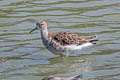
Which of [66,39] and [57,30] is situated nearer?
[66,39]

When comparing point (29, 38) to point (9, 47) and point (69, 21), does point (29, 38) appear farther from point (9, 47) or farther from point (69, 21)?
point (69, 21)

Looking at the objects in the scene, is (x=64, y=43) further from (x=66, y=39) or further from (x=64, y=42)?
(x=66, y=39)

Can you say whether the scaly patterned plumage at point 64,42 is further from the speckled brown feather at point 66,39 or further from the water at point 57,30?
the water at point 57,30

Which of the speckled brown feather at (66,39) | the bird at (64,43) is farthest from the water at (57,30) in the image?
the speckled brown feather at (66,39)

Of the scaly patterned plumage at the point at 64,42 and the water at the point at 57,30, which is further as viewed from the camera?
the scaly patterned plumage at the point at 64,42

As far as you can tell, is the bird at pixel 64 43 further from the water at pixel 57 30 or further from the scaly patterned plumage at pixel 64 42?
the water at pixel 57 30

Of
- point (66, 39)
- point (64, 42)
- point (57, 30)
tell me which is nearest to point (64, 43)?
point (64, 42)

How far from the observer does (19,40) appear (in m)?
16.3

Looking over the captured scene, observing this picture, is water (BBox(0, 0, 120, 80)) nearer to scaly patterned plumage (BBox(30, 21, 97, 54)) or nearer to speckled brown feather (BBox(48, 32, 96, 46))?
scaly patterned plumage (BBox(30, 21, 97, 54))

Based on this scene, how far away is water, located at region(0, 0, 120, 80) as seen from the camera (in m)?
13.2

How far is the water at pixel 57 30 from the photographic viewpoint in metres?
13.2

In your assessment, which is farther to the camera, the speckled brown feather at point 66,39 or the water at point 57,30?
the speckled brown feather at point 66,39

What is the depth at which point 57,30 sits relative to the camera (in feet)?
56.6

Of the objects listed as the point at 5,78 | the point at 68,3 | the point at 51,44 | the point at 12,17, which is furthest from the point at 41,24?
the point at 68,3
